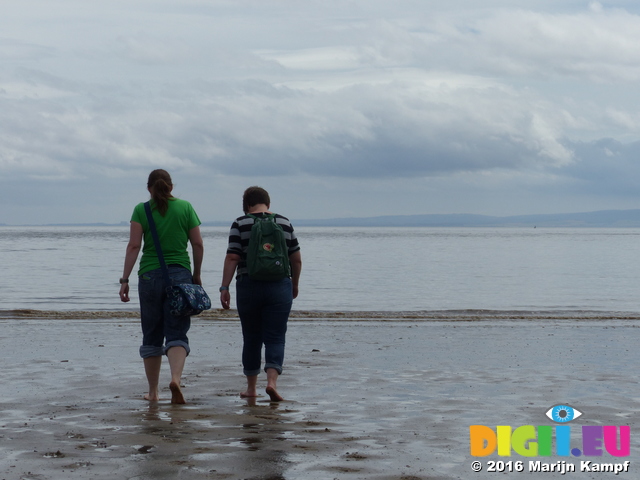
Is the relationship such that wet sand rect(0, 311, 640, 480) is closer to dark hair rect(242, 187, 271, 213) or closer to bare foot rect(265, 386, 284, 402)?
Result: bare foot rect(265, 386, 284, 402)

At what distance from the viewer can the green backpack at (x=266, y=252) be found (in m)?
7.16

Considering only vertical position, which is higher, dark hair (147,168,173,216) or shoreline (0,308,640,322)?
dark hair (147,168,173,216)

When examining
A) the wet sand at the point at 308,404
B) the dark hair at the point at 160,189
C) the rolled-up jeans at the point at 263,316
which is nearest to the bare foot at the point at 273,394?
the wet sand at the point at 308,404

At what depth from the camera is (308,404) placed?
717cm

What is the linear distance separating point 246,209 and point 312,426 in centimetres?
222

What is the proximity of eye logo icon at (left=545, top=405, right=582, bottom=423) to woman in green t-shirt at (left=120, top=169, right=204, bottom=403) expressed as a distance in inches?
123

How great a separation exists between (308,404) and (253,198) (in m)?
1.92

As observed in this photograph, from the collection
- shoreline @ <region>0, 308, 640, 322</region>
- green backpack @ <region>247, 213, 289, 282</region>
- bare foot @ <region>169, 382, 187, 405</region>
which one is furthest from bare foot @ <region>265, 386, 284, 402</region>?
shoreline @ <region>0, 308, 640, 322</region>

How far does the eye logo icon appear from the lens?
254 inches

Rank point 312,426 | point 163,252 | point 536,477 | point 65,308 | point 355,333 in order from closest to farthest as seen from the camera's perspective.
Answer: point 536,477 < point 312,426 < point 163,252 < point 355,333 < point 65,308

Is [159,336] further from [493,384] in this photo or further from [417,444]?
[493,384]

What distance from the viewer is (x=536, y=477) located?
480cm

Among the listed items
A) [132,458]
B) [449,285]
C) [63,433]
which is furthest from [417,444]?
[449,285]

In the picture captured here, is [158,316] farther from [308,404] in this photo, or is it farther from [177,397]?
[308,404]
